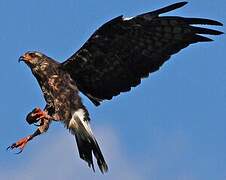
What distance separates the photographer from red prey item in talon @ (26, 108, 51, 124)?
1905 centimetres

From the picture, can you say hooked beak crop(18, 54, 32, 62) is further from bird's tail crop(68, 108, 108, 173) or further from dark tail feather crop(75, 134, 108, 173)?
dark tail feather crop(75, 134, 108, 173)

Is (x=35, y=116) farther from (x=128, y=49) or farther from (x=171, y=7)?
(x=171, y=7)

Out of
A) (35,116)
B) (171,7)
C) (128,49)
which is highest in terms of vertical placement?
(128,49)

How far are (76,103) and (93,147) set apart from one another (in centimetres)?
76

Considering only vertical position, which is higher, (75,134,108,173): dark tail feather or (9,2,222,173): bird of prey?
(9,2,222,173): bird of prey

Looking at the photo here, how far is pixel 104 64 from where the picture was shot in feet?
64.4

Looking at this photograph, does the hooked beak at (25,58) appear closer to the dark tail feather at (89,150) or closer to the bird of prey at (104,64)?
the bird of prey at (104,64)

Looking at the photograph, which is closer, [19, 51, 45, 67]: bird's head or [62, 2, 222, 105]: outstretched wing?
[62, 2, 222, 105]: outstretched wing

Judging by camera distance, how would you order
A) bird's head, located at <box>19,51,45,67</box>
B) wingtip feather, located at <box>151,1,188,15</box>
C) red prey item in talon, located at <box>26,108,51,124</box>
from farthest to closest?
bird's head, located at <box>19,51,45,67</box> < red prey item in talon, located at <box>26,108,51,124</box> < wingtip feather, located at <box>151,1,188,15</box>

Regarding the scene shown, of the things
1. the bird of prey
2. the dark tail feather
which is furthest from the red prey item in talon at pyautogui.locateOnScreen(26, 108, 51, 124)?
the dark tail feather

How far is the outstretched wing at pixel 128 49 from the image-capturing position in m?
19.1

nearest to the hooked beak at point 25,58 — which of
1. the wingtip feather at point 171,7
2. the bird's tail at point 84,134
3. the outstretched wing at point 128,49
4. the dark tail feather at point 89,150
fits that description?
the outstretched wing at point 128,49

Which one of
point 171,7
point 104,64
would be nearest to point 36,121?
point 104,64

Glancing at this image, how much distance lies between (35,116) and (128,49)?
6.11 feet
